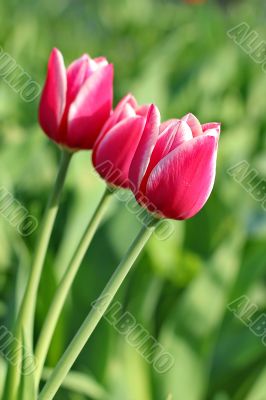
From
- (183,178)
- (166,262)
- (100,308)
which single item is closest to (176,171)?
(183,178)

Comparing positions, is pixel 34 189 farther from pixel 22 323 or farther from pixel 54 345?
pixel 22 323

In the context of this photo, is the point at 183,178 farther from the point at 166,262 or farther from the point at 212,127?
the point at 166,262

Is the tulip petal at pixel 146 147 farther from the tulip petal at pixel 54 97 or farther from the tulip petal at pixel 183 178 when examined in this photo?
the tulip petal at pixel 54 97

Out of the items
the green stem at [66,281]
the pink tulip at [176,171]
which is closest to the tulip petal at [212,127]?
the pink tulip at [176,171]

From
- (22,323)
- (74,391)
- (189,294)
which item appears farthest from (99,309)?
(189,294)

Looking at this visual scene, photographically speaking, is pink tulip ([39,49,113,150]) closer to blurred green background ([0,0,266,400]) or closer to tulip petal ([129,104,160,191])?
tulip petal ([129,104,160,191])

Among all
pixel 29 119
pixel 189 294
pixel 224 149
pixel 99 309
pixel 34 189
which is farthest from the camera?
pixel 29 119

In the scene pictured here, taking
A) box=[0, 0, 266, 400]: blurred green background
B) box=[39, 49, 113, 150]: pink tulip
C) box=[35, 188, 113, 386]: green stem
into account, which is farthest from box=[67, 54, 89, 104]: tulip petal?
box=[0, 0, 266, 400]: blurred green background
